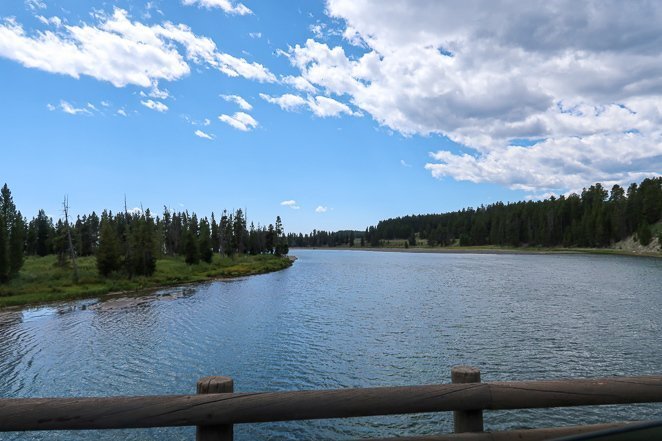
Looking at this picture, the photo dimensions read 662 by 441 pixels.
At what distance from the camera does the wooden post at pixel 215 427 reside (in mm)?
3857

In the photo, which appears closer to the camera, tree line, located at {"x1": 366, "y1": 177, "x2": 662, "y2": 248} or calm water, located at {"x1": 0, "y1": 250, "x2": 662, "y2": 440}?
calm water, located at {"x1": 0, "y1": 250, "x2": 662, "y2": 440}

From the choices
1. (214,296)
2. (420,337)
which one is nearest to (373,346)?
(420,337)

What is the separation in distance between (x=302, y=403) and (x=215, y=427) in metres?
0.82

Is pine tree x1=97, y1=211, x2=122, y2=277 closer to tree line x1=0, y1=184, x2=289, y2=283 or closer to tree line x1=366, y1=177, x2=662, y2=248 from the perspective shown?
tree line x1=0, y1=184, x2=289, y2=283

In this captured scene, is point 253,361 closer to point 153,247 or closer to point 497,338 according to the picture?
point 497,338

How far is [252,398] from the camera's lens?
3.81 meters

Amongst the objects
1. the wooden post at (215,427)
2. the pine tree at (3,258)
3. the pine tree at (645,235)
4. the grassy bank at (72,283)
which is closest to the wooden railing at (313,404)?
the wooden post at (215,427)

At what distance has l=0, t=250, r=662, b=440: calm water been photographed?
1395cm

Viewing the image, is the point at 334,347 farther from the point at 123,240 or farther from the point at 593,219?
the point at 593,219

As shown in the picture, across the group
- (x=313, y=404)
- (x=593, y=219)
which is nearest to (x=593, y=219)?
(x=593, y=219)

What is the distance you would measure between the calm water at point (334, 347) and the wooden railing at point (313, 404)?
9.84m

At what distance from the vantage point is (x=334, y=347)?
77.5 ft

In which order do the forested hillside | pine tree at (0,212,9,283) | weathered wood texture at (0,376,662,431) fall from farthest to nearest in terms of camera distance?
the forested hillside < pine tree at (0,212,9,283) < weathered wood texture at (0,376,662,431)

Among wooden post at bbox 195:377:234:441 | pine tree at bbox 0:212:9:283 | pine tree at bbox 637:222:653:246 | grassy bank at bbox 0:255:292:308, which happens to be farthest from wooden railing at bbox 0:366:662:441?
pine tree at bbox 637:222:653:246
